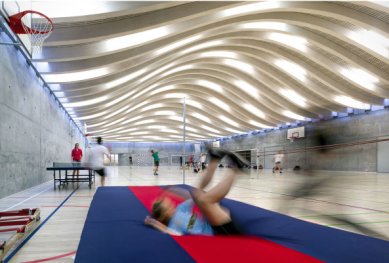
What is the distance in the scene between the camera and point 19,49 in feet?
34.8

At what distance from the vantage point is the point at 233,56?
76.0ft

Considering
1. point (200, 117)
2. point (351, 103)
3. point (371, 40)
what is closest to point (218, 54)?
point (371, 40)

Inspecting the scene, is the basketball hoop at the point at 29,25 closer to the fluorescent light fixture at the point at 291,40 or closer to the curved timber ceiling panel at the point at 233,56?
the curved timber ceiling panel at the point at 233,56

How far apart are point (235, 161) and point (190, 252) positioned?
4.52 ft

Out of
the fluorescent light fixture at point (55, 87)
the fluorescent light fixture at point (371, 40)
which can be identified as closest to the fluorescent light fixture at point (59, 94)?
the fluorescent light fixture at point (55, 87)

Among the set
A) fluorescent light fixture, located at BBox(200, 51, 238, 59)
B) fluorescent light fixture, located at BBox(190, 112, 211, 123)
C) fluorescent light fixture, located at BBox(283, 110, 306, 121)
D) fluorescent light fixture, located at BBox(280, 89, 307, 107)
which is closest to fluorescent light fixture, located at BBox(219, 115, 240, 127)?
fluorescent light fixture, located at BBox(190, 112, 211, 123)

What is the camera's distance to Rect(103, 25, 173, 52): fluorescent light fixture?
14.1 meters

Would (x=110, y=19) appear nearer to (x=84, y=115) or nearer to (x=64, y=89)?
(x=64, y=89)

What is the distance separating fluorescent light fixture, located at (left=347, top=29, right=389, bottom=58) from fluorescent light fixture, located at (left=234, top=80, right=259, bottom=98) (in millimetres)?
11190

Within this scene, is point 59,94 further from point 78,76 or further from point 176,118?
point 176,118

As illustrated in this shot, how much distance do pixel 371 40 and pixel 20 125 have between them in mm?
17163

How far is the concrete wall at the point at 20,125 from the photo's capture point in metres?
8.60

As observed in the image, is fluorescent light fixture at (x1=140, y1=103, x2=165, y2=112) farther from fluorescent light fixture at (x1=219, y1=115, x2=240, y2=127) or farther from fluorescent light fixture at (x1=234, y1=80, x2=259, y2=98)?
fluorescent light fixture at (x1=234, y1=80, x2=259, y2=98)

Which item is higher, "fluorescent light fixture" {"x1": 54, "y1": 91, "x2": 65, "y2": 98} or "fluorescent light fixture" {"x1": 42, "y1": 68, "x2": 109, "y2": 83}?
"fluorescent light fixture" {"x1": 42, "y1": 68, "x2": 109, "y2": 83}
